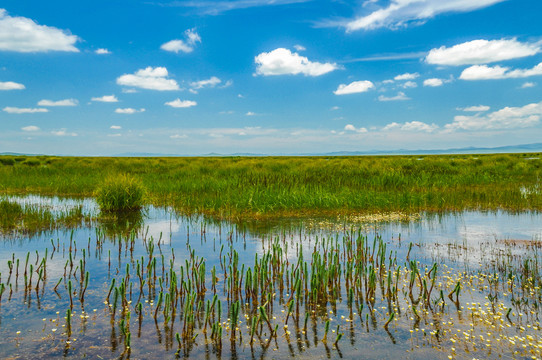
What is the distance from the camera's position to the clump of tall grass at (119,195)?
46.4ft

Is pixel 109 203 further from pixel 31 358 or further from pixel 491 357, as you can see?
pixel 491 357

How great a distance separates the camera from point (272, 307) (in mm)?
5516

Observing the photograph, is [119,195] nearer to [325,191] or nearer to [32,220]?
[32,220]

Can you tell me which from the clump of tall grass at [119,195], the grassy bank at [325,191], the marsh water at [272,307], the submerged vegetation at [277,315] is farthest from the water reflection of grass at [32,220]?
the grassy bank at [325,191]

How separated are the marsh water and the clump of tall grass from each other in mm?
4870

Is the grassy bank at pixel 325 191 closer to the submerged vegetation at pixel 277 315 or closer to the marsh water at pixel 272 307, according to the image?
the marsh water at pixel 272 307

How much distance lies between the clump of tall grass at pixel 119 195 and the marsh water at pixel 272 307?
4870 mm

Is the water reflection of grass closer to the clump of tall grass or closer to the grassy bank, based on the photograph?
the clump of tall grass

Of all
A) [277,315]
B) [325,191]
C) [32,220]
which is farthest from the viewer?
[325,191]

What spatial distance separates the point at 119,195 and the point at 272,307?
35.4 ft

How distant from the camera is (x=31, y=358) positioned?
418cm

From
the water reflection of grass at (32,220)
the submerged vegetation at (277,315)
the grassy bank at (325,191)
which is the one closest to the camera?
the submerged vegetation at (277,315)

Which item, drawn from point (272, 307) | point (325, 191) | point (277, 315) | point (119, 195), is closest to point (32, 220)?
point (119, 195)

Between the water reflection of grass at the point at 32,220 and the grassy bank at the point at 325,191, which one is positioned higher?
the grassy bank at the point at 325,191
